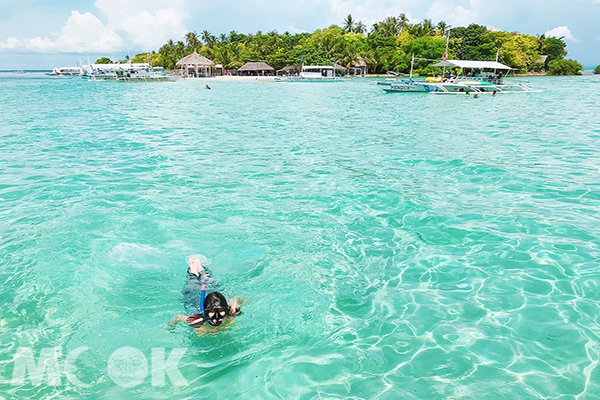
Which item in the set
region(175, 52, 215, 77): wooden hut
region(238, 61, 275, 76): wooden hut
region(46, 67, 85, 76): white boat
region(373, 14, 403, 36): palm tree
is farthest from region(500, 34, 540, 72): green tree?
region(46, 67, 85, 76): white boat

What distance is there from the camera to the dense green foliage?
90.8 meters

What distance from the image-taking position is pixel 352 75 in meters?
88.7

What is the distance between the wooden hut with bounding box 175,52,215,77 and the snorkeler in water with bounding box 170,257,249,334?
84.6 m

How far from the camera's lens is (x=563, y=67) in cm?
9119

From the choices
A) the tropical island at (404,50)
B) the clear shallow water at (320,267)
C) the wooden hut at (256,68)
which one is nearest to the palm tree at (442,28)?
the tropical island at (404,50)

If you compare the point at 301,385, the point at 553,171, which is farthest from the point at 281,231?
the point at 553,171

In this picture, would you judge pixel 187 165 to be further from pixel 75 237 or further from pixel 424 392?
pixel 424 392

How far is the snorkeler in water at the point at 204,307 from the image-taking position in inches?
186

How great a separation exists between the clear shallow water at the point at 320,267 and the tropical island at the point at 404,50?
250ft

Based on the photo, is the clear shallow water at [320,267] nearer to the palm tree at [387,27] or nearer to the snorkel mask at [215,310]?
the snorkel mask at [215,310]

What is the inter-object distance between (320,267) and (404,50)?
286ft

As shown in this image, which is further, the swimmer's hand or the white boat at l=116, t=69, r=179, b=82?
the white boat at l=116, t=69, r=179, b=82

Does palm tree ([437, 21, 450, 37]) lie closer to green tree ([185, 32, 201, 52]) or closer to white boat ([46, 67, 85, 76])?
green tree ([185, 32, 201, 52])

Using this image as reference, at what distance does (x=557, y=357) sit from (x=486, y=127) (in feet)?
59.8
